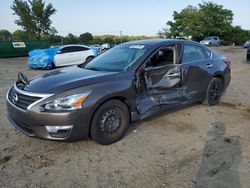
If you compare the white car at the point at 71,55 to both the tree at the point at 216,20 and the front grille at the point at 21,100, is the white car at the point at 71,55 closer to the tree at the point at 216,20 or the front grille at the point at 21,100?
the front grille at the point at 21,100

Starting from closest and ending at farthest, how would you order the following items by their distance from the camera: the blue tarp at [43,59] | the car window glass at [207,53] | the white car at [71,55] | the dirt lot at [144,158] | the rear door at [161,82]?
the dirt lot at [144,158], the rear door at [161,82], the car window glass at [207,53], the blue tarp at [43,59], the white car at [71,55]

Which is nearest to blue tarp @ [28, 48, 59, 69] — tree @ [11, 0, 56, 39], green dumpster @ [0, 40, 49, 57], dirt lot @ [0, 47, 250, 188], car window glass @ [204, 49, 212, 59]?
dirt lot @ [0, 47, 250, 188]

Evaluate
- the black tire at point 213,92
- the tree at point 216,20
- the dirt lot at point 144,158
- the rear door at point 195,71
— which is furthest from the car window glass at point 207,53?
the tree at point 216,20

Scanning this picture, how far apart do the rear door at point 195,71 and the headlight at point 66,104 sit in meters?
2.32

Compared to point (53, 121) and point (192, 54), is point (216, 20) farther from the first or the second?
point (53, 121)

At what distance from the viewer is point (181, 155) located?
12.9 ft

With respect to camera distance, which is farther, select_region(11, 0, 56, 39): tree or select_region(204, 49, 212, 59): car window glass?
select_region(11, 0, 56, 39): tree

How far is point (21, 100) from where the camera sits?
3971 mm

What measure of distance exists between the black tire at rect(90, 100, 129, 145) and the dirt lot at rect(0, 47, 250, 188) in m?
0.15

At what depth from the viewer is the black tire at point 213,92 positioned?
611 centimetres

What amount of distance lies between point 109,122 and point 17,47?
2303 cm

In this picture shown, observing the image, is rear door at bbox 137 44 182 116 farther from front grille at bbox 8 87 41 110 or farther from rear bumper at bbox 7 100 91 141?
front grille at bbox 8 87 41 110

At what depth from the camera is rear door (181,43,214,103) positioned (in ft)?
17.7

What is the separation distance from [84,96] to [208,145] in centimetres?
201
